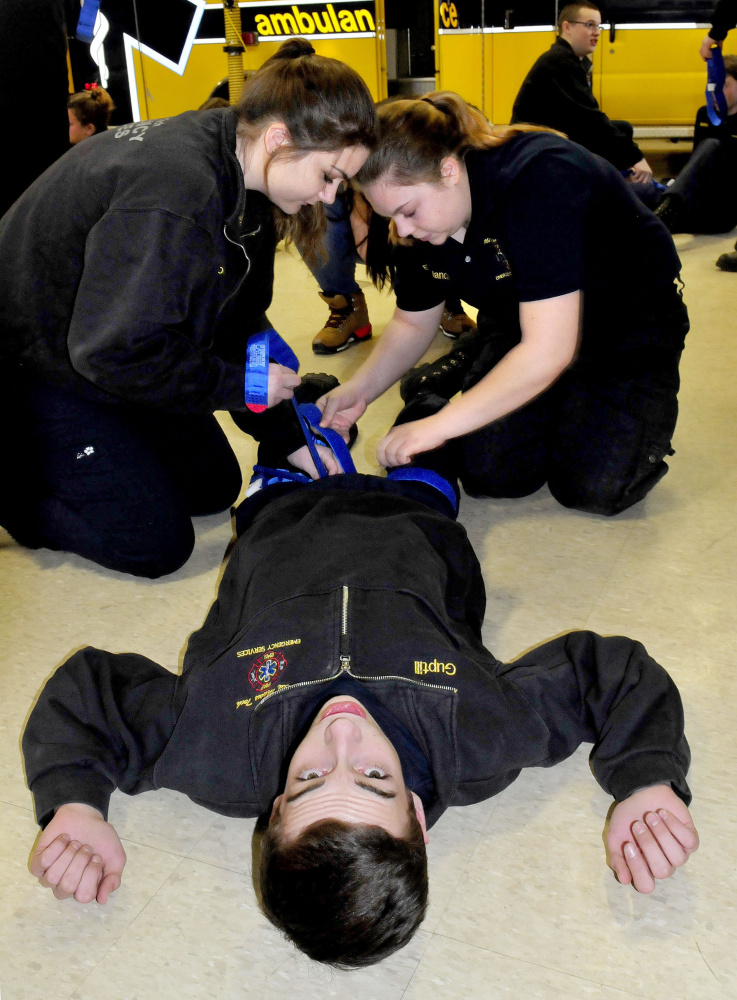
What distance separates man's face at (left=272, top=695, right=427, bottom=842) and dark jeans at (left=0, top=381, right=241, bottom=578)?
85 cm

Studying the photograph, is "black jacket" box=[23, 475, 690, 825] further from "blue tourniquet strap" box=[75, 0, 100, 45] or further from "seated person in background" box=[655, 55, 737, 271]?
"seated person in background" box=[655, 55, 737, 271]

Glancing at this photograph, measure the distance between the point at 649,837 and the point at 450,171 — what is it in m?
1.22

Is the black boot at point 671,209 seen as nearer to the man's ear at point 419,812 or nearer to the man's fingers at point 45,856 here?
the man's ear at point 419,812

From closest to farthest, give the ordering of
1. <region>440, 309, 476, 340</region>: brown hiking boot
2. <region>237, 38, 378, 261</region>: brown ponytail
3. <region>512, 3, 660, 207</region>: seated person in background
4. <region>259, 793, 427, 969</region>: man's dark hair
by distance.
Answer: <region>259, 793, 427, 969</region>: man's dark hair, <region>237, 38, 378, 261</region>: brown ponytail, <region>440, 309, 476, 340</region>: brown hiking boot, <region>512, 3, 660, 207</region>: seated person in background

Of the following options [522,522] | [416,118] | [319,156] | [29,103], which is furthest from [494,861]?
[29,103]

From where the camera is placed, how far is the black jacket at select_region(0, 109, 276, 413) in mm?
1479

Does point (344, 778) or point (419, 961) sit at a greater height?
point (344, 778)

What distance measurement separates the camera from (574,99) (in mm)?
4434

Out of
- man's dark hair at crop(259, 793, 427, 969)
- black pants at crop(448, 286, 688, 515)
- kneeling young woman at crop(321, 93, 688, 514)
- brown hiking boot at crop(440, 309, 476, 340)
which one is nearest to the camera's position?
man's dark hair at crop(259, 793, 427, 969)

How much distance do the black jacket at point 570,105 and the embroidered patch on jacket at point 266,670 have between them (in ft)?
13.0

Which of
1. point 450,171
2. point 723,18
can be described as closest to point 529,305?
point 450,171

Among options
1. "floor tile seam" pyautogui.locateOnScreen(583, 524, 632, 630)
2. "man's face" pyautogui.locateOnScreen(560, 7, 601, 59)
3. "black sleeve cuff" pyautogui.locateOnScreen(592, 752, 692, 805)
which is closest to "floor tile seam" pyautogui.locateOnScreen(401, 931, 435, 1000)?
"black sleeve cuff" pyautogui.locateOnScreen(592, 752, 692, 805)

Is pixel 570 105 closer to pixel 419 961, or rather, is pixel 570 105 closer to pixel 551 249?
pixel 551 249

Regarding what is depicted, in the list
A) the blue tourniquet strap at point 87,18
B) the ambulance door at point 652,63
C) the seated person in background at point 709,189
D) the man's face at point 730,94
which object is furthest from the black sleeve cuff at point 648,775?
the ambulance door at point 652,63
